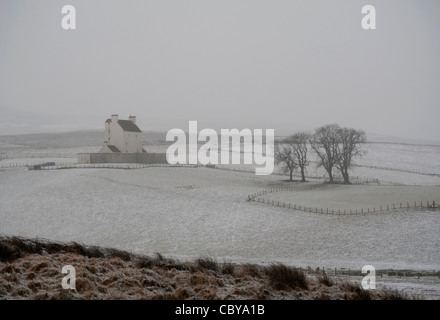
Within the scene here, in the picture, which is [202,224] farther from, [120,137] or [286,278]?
[120,137]

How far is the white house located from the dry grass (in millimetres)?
53459

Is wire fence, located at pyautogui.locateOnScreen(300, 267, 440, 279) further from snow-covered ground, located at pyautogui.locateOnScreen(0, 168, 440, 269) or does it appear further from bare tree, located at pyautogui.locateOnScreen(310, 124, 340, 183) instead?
bare tree, located at pyautogui.locateOnScreen(310, 124, 340, 183)

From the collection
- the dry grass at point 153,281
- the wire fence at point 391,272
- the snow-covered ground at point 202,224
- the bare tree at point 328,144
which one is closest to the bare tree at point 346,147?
the bare tree at point 328,144

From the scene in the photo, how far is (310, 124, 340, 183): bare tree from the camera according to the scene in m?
54.2

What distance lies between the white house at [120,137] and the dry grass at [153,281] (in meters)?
53.5

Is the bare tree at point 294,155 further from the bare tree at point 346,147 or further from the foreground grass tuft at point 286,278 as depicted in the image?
the foreground grass tuft at point 286,278

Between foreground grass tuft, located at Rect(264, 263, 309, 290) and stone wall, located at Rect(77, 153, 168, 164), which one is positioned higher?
stone wall, located at Rect(77, 153, 168, 164)

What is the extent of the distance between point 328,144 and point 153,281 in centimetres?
4764

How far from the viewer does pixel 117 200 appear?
40500 millimetres

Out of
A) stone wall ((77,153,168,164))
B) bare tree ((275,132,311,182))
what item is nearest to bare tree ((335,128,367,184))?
bare tree ((275,132,311,182))

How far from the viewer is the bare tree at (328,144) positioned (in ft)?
178

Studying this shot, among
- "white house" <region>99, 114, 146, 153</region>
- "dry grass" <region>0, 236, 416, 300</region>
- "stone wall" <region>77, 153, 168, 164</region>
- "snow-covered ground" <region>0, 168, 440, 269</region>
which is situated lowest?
"snow-covered ground" <region>0, 168, 440, 269</region>
